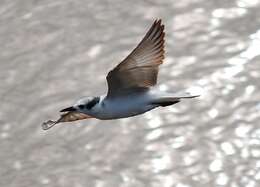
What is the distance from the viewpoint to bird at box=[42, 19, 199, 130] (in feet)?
3.88

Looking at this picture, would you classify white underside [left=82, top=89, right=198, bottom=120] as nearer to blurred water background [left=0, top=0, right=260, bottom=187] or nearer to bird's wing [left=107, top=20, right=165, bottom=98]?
bird's wing [left=107, top=20, right=165, bottom=98]

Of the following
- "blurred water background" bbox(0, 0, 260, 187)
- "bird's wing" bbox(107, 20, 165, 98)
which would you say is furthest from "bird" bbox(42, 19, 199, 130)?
"blurred water background" bbox(0, 0, 260, 187)

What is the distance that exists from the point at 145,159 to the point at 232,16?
58 centimetres

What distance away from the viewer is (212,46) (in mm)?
2176

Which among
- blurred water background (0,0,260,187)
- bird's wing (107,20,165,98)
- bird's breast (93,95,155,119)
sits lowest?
blurred water background (0,0,260,187)

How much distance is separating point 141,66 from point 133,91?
6cm

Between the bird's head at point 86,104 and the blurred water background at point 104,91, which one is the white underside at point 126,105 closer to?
the bird's head at point 86,104

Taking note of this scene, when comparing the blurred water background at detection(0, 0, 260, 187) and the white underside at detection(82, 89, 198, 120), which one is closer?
the white underside at detection(82, 89, 198, 120)

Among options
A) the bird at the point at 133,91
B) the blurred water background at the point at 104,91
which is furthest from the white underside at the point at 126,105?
the blurred water background at the point at 104,91

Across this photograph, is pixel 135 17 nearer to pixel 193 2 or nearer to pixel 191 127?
pixel 193 2

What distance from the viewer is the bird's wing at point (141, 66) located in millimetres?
1150

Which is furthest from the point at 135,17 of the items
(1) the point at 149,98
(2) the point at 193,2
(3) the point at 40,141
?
(1) the point at 149,98

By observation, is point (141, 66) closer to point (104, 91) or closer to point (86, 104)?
point (86, 104)

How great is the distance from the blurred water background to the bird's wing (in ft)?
2.23
